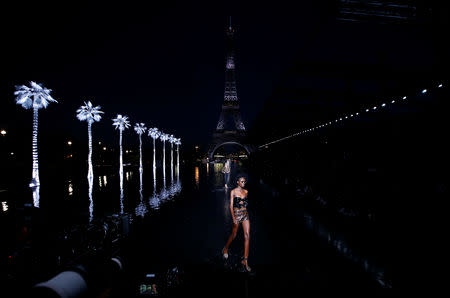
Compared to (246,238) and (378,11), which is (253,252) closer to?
(246,238)

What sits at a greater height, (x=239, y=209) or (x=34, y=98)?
(x=34, y=98)

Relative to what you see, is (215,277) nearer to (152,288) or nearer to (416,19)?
(152,288)

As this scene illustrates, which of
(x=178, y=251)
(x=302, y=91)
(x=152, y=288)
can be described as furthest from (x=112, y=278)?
(x=302, y=91)

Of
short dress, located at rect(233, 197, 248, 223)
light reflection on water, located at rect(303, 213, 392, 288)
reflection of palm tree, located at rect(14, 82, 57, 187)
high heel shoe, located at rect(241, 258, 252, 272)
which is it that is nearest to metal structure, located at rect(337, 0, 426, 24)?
short dress, located at rect(233, 197, 248, 223)

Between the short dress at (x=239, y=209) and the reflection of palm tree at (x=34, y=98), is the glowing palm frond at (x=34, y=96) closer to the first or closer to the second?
the reflection of palm tree at (x=34, y=98)

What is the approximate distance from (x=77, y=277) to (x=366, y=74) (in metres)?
7.92

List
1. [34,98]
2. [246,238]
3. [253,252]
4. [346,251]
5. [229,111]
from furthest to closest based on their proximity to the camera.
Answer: [229,111] < [34,98] < [253,252] < [346,251] < [246,238]

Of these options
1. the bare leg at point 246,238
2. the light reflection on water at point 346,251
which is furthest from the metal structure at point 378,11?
the light reflection on water at point 346,251

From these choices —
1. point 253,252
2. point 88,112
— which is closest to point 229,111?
point 88,112

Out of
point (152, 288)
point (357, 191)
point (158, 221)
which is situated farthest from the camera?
point (158, 221)

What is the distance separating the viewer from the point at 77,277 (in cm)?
312

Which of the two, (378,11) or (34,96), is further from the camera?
(34,96)

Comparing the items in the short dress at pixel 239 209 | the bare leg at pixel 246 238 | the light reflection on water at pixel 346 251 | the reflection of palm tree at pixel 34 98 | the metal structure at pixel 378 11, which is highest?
the reflection of palm tree at pixel 34 98

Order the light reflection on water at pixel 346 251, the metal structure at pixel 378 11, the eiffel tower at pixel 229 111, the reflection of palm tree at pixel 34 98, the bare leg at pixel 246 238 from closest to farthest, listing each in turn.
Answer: the metal structure at pixel 378 11 < the light reflection on water at pixel 346 251 < the bare leg at pixel 246 238 < the reflection of palm tree at pixel 34 98 < the eiffel tower at pixel 229 111
